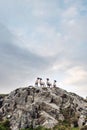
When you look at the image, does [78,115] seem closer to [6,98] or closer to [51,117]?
[51,117]

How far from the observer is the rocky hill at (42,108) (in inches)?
3644

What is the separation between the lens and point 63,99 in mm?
101625

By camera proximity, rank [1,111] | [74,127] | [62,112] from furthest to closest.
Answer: [1,111] → [62,112] → [74,127]

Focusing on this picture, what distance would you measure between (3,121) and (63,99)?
59.7 ft

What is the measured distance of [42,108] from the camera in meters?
97.1

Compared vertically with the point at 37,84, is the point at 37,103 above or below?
below

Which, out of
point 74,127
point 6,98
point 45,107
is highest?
point 6,98

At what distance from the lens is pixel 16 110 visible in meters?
99.1

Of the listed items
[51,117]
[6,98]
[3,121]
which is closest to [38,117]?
[51,117]

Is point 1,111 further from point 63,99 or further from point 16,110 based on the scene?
point 63,99

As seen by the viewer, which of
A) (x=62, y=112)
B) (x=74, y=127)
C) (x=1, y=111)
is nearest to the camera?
(x=74, y=127)

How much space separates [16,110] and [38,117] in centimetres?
799

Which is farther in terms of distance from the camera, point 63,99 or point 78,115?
A: point 63,99

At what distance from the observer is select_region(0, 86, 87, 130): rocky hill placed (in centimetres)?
9256
